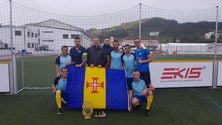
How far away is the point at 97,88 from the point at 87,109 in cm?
64

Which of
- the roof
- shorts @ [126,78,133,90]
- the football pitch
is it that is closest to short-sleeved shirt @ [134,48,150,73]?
shorts @ [126,78,133,90]

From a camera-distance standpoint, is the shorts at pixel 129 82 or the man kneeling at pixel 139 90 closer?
the man kneeling at pixel 139 90

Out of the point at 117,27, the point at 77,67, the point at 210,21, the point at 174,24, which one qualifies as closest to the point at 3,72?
the point at 77,67

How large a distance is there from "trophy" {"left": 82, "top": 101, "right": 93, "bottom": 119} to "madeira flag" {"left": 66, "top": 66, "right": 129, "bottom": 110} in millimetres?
217

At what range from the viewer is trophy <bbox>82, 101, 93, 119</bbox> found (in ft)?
19.3

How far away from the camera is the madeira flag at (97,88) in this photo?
250 inches

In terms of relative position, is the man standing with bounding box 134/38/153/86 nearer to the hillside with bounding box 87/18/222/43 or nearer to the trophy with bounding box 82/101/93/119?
the trophy with bounding box 82/101/93/119

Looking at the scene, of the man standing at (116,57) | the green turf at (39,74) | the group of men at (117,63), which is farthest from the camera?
the green turf at (39,74)

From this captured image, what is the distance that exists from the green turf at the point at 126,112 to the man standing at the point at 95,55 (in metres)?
1.27

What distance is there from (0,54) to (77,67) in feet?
24.4

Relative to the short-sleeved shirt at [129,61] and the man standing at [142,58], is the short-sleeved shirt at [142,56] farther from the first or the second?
the short-sleeved shirt at [129,61]

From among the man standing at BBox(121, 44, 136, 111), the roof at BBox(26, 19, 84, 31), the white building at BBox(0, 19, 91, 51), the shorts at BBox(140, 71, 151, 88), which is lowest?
the shorts at BBox(140, 71, 151, 88)

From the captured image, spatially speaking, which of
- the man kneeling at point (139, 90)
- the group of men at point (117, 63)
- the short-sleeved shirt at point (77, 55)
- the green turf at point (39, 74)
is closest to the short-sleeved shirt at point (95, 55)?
the group of men at point (117, 63)

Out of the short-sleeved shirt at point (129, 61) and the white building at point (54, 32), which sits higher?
the white building at point (54, 32)
